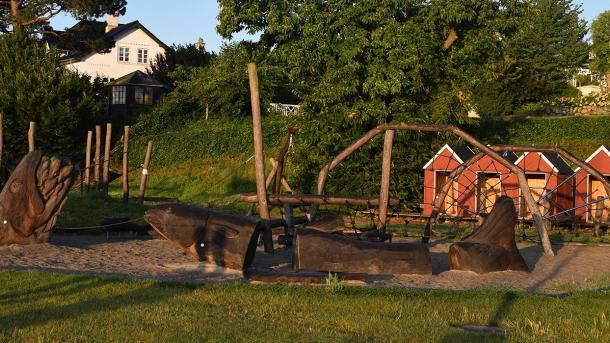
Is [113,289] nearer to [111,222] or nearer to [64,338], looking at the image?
[64,338]

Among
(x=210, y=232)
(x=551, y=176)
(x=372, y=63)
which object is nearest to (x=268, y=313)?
(x=210, y=232)

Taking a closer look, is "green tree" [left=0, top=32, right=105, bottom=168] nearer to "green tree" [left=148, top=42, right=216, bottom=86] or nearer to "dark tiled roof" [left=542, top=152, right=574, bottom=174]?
"green tree" [left=148, top=42, right=216, bottom=86]

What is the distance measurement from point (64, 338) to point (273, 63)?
3392cm

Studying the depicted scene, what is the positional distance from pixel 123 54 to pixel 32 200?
57.6 meters


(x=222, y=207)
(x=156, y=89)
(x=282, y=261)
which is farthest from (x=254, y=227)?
(x=156, y=89)

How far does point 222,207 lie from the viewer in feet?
106

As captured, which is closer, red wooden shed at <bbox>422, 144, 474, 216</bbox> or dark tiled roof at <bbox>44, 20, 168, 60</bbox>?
red wooden shed at <bbox>422, 144, 474, 216</bbox>

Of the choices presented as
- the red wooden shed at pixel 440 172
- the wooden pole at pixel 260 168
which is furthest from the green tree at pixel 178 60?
the wooden pole at pixel 260 168

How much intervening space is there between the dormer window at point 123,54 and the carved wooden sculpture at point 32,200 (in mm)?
56785

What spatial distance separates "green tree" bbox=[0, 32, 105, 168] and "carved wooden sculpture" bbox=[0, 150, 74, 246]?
3004 cm

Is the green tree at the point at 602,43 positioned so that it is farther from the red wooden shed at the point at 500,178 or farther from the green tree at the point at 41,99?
the green tree at the point at 41,99

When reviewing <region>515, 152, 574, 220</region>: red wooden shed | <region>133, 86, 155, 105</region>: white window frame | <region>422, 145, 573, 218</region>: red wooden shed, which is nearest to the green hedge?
<region>422, 145, 573, 218</region>: red wooden shed

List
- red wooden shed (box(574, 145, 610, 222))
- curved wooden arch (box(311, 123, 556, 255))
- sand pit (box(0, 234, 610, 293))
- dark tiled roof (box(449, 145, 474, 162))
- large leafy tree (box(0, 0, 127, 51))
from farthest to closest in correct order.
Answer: large leafy tree (box(0, 0, 127, 51)), dark tiled roof (box(449, 145, 474, 162)), red wooden shed (box(574, 145, 610, 222)), curved wooden arch (box(311, 123, 556, 255)), sand pit (box(0, 234, 610, 293))

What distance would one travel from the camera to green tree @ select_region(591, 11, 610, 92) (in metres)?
64.2
